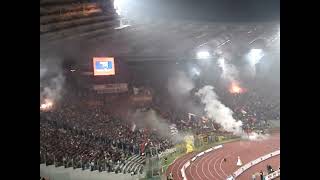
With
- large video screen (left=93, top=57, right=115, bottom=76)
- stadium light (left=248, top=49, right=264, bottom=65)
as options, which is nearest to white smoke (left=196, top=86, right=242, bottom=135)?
stadium light (left=248, top=49, right=264, bottom=65)

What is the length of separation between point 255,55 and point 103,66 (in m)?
4.86

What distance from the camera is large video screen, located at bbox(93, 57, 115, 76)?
8.75 meters

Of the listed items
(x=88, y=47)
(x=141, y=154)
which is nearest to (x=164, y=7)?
(x=88, y=47)

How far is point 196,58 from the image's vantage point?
10273mm

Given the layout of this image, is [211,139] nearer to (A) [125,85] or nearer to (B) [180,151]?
(B) [180,151]

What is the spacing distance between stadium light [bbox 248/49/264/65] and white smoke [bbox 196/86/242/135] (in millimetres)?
1525

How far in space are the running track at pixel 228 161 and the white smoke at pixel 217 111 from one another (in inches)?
20.4

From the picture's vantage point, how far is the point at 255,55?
10.7 m

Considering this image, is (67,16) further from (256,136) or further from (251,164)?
(256,136)

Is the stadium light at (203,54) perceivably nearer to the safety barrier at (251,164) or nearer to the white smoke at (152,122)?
the white smoke at (152,122)

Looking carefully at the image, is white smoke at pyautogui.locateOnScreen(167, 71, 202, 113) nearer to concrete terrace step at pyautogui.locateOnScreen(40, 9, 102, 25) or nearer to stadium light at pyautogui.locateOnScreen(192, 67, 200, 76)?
stadium light at pyautogui.locateOnScreen(192, 67, 200, 76)

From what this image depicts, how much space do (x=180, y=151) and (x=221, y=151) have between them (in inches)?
51.1

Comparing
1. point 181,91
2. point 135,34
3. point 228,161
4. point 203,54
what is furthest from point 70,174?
point 203,54
